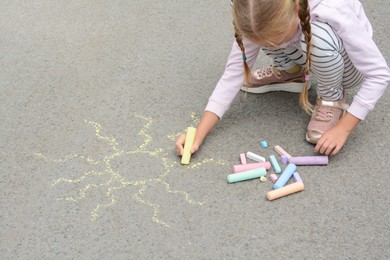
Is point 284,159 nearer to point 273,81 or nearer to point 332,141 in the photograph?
point 332,141

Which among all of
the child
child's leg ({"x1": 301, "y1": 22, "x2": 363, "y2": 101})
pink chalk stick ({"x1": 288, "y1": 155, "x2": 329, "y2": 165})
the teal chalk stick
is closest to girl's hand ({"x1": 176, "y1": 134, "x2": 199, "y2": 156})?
the child

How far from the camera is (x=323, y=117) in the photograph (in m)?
1.19

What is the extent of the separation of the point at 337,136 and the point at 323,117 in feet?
0.25

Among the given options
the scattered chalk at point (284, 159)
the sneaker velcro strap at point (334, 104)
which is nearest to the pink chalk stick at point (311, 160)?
the scattered chalk at point (284, 159)

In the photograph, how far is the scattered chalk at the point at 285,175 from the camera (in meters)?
1.08

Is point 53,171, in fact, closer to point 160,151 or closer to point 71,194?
point 71,194

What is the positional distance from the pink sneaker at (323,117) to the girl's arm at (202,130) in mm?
220

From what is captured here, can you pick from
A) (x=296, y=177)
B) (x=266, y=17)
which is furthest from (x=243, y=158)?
(x=266, y=17)

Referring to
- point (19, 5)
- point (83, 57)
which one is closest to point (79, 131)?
point (83, 57)

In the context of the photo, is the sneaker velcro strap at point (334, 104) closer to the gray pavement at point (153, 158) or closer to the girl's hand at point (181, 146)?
the gray pavement at point (153, 158)

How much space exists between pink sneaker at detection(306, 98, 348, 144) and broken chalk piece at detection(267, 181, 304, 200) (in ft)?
0.48

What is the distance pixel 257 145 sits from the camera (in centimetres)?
119

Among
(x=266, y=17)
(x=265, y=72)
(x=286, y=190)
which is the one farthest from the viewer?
(x=265, y=72)

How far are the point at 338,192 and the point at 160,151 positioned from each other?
→ 0.40 m
